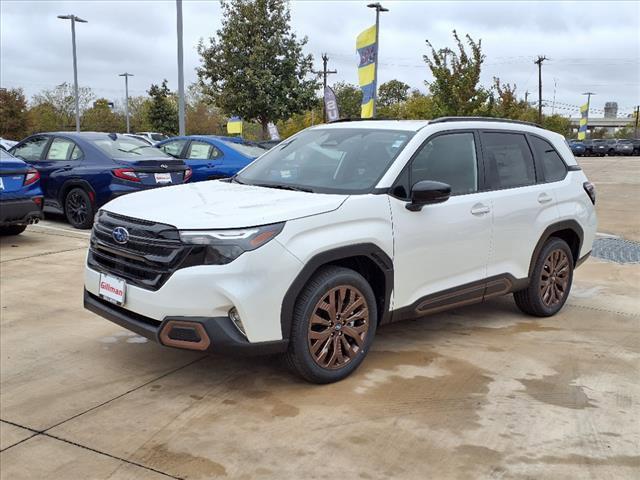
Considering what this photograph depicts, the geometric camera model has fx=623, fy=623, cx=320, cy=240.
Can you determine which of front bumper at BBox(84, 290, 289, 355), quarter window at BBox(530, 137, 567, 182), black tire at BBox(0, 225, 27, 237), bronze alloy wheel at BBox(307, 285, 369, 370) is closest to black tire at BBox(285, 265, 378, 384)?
bronze alloy wheel at BBox(307, 285, 369, 370)

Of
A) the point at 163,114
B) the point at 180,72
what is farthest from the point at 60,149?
the point at 163,114

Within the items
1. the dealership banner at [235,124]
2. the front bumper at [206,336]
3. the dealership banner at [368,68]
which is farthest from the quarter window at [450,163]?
the dealership banner at [235,124]

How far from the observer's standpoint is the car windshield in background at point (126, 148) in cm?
941

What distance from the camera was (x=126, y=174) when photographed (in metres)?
9.05

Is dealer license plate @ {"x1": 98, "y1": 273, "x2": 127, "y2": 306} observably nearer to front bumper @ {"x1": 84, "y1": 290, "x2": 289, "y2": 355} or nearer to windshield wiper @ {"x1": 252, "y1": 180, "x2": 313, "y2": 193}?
front bumper @ {"x1": 84, "y1": 290, "x2": 289, "y2": 355}

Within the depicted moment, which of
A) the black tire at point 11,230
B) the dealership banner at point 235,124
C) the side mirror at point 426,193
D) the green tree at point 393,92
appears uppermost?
the green tree at point 393,92

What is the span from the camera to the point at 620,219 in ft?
39.5

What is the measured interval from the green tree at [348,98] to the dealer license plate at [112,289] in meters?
Result: 76.1

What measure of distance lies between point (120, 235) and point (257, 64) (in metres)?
21.8

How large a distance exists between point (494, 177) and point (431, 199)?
1027 millimetres

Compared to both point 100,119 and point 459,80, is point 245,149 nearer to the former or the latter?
point 459,80

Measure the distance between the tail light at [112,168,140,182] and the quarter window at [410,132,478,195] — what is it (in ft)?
18.9

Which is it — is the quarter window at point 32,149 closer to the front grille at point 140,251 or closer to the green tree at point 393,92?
the front grille at point 140,251

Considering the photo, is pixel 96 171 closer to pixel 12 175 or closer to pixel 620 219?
pixel 12 175
